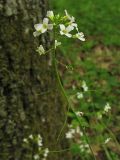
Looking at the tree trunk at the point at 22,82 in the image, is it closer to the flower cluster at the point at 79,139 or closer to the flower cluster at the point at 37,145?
the flower cluster at the point at 37,145

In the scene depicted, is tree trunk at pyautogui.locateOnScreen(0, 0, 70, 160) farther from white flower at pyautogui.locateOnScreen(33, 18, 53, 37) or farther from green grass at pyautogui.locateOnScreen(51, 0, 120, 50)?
green grass at pyautogui.locateOnScreen(51, 0, 120, 50)

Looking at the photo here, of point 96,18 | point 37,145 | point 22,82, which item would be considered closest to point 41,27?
point 22,82

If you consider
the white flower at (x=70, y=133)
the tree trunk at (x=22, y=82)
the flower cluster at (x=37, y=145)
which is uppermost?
the tree trunk at (x=22, y=82)

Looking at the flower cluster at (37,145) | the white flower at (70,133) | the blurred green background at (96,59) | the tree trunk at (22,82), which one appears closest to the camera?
the tree trunk at (22,82)

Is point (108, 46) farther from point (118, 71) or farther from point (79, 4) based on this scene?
point (79, 4)

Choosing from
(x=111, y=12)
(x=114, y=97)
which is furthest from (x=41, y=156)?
(x=111, y=12)

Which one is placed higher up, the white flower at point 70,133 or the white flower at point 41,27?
the white flower at point 41,27

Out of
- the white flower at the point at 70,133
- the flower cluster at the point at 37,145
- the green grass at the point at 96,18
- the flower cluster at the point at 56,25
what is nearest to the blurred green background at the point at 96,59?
the green grass at the point at 96,18
